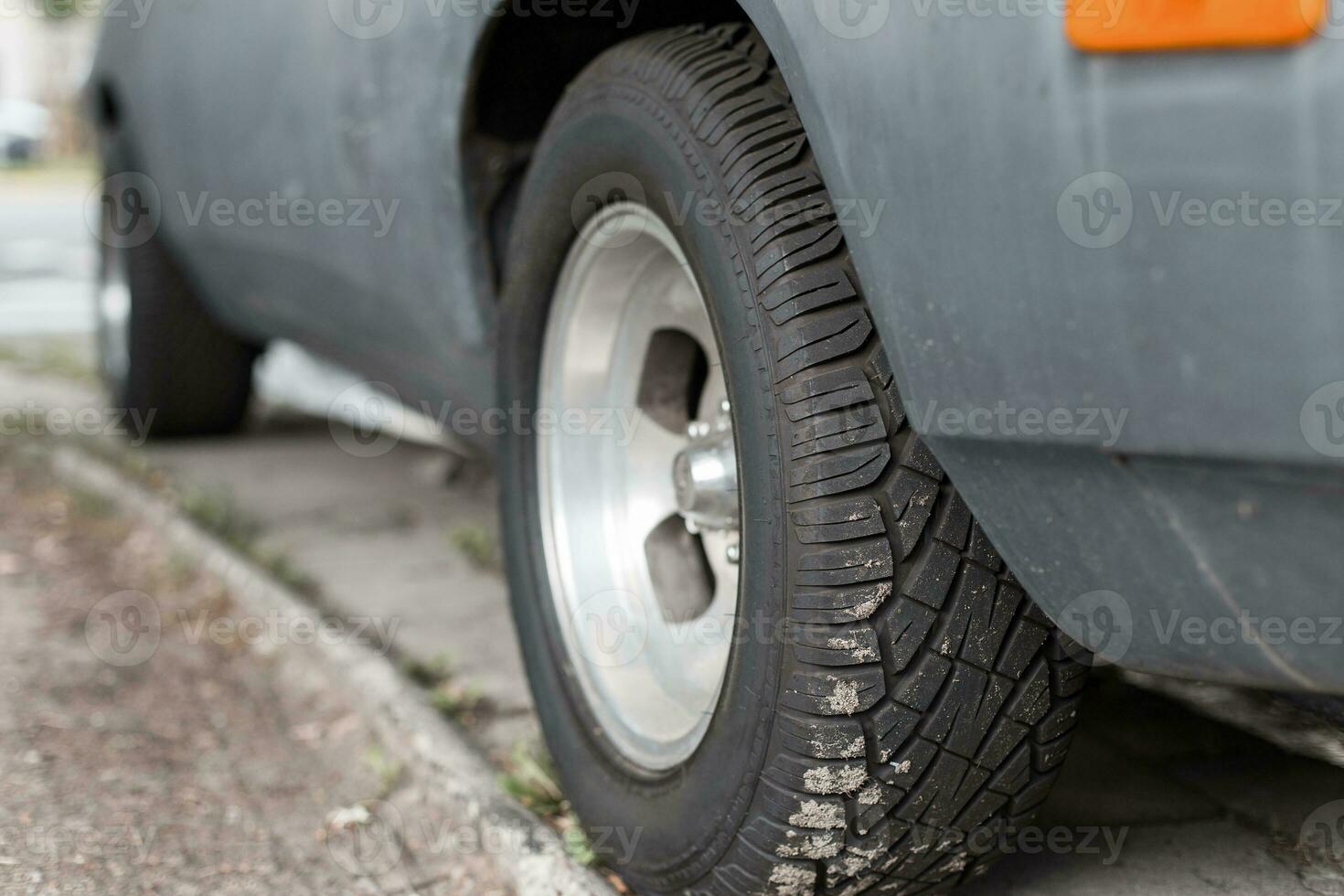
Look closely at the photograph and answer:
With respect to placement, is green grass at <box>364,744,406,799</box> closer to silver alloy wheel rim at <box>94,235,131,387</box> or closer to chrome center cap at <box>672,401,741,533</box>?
chrome center cap at <box>672,401,741,533</box>

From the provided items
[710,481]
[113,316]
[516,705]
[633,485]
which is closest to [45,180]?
[113,316]

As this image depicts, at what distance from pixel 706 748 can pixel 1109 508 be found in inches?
24.0

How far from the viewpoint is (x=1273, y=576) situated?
989 mm

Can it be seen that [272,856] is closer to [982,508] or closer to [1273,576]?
[982,508]

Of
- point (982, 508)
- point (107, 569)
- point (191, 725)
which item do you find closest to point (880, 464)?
point (982, 508)

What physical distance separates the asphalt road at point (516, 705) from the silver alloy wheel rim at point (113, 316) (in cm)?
31

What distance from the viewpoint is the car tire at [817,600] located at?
53.3 inches

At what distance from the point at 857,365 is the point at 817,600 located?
25 centimetres

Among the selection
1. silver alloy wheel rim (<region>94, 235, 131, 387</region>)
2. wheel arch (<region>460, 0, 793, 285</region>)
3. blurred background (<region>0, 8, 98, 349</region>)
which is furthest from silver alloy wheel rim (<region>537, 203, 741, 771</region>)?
silver alloy wheel rim (<region>94, 235, 131, 387</region>)

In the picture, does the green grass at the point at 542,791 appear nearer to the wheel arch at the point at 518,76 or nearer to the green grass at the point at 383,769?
the green grass at the point at 383,769

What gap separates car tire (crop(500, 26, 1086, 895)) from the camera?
4.44 feet

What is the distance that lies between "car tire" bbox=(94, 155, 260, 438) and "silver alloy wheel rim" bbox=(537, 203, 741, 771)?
8.12 feet

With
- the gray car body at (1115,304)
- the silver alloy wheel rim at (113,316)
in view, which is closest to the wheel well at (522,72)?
the gray car body at (1115,304)

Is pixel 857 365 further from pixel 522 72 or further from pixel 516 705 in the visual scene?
pixel 516 705
